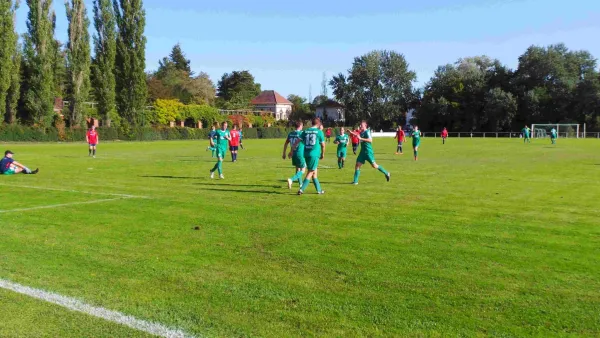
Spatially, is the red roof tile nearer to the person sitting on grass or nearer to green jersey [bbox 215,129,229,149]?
green jersey [bbox 215,129,229,149]

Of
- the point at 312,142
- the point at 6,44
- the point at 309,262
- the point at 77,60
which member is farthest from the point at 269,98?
the point at 309,262

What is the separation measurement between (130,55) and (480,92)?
61363 millimetres

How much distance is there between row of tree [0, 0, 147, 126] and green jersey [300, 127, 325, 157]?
49936 mm

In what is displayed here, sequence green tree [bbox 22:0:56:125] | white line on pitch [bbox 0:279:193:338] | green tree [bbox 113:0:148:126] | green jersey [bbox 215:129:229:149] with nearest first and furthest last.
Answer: white line on pitch [bbox 0:279:193:338], green jersey [bbox 215:129:229:149], green tree [bbox 22:0:56:125], green tree [bbox 113:0:148:126]

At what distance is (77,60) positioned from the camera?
5919 centimetres

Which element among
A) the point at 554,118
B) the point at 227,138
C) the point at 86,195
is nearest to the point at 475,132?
the point at 554,118

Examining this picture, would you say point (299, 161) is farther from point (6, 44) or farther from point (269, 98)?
point (269, 98)

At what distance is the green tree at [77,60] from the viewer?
2320 inches

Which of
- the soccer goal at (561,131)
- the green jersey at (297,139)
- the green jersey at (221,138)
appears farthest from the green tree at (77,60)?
the soccer goal at (561,131)

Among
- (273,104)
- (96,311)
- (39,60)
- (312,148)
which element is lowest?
(96,311)

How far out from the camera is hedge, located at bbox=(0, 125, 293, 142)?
173ft

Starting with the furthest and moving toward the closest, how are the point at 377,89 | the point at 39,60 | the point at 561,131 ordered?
the point at 377,89, the point at 561,131, the point at 39,60

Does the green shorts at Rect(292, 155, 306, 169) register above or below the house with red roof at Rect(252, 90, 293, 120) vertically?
below

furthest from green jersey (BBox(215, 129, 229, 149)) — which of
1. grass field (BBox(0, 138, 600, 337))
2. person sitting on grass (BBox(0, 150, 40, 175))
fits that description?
person sitting on grass (BBox(0, 150, 40, 175))
